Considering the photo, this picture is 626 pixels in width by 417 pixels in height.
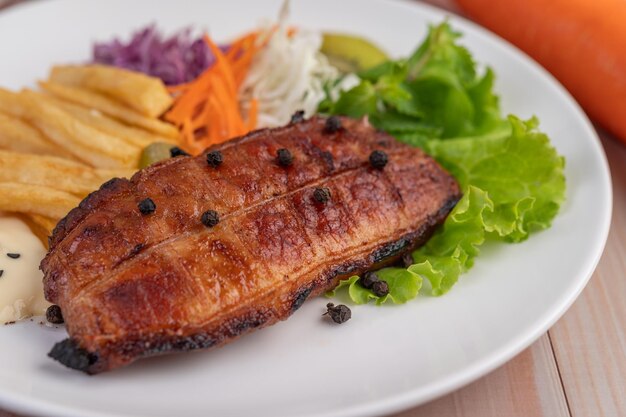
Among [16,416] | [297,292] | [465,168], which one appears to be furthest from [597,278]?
[16,416]

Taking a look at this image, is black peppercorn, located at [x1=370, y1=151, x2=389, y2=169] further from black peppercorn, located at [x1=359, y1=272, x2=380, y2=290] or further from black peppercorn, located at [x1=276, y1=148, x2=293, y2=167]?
black peppercorn, located at [x1=359, y1=272, x2=380, y2=290]

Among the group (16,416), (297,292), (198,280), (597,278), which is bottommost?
(597,278)

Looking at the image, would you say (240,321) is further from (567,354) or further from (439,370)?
(567,354)

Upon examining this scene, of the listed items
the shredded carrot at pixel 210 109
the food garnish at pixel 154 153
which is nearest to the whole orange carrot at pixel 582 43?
the shredded carrot at pixel 210 109

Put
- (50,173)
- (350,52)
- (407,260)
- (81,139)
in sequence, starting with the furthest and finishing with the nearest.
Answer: (350,52) → (81,139) → (50,173) → (407,260)

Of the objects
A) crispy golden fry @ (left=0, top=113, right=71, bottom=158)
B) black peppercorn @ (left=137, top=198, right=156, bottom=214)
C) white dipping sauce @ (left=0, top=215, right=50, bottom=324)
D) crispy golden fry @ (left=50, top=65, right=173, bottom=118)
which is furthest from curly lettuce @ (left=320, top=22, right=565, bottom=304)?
crispy golden fry @ (left=0, top=113, right=71, bottom=158)

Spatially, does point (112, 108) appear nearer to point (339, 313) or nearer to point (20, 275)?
point (20, 275)

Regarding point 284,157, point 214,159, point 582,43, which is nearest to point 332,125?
point 284,157

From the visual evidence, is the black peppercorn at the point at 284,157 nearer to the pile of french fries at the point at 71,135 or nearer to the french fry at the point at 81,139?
the pile of french fries at the point at 71,135
